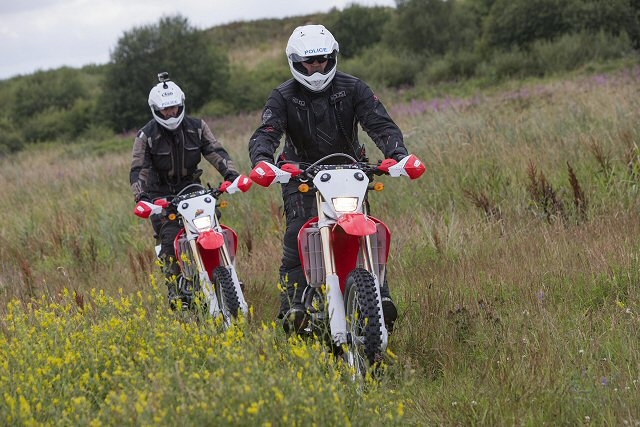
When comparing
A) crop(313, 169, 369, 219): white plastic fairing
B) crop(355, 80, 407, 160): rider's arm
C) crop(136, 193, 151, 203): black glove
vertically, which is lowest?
crop(136, 193, 151, 203): black glove

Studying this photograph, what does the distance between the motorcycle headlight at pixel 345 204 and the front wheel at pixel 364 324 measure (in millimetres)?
345

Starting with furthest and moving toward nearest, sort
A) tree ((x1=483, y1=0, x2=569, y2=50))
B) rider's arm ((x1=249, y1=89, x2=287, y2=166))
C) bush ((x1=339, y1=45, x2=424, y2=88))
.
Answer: bush ((x1=339, y1=45, x2=424, y2=88)), tree ((x1=483, y1=0, x2=569, y2=50)), rider's arm ((x1=249, y1=89, x2=287, y2=166))

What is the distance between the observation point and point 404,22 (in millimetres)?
36125

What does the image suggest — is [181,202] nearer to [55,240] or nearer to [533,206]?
[533,206]

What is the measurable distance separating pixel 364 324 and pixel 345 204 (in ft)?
2.25

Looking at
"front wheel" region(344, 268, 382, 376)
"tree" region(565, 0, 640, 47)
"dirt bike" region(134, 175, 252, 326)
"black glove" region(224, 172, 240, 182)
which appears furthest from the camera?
"tree" region(565, 0, 640, 47)

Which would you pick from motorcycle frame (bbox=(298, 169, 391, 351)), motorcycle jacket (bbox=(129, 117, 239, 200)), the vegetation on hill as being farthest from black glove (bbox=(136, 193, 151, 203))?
the vegetation on hill

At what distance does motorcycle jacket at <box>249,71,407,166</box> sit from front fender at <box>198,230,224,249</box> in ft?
3.22

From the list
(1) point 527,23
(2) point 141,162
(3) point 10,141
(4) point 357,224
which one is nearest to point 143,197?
(2) point 141,162

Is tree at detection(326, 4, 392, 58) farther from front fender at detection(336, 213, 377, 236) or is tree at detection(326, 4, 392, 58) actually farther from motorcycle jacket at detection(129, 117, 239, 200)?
front fender at detection(336, 213, 377, 236)

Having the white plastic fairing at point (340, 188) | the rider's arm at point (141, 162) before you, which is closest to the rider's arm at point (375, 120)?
the white plastic fairing at point (340, 188)

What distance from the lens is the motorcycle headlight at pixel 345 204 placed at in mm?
4438

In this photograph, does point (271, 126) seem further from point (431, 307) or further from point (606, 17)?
point (606, 17)

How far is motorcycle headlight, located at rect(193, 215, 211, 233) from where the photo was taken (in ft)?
20.5
